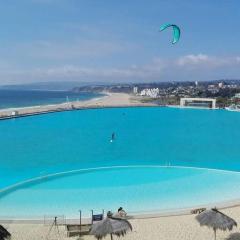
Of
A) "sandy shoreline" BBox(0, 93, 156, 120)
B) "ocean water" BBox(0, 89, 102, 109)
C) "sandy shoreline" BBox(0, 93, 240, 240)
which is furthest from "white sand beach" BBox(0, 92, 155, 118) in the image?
"sandy shoreline" BBox(0, 93, 240, 240)

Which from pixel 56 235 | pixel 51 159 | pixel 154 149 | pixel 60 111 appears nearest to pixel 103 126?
pixel 154 149

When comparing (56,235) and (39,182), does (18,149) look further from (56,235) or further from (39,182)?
(56,235)

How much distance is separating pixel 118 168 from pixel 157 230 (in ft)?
26.1

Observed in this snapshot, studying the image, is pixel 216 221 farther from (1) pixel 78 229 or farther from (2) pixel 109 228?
(1) pixel 78 229

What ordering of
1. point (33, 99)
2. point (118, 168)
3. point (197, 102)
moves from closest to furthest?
point (118, 168) < point (197, 102) < point (33, 99)

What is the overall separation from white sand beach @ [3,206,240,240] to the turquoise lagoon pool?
1.48m

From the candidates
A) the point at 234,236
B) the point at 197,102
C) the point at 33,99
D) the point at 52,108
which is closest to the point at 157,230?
the point at 234,236

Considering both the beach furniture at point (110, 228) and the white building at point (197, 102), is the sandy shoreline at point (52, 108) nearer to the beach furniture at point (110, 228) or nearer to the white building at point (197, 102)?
the white building at point (197, 102)

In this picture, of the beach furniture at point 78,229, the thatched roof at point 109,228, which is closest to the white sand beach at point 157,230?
the beach furniture at point 78,229

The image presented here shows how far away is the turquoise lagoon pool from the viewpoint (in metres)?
12.2

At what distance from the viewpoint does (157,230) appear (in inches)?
355

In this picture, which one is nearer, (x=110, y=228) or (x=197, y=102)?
(x=110, y=228)

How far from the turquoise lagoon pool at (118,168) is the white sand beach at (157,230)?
1478mm

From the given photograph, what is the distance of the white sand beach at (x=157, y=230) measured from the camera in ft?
28.1
